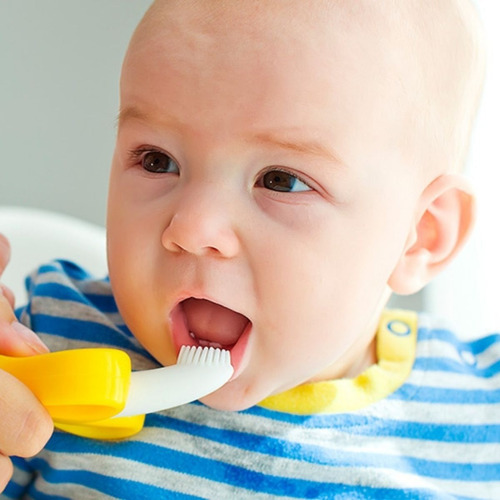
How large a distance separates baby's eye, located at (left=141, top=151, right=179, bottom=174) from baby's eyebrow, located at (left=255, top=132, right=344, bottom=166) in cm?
9

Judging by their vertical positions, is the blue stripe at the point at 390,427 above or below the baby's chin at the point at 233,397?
below

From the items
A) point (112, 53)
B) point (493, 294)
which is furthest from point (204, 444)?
point (112, 53)

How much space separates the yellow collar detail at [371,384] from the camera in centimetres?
82

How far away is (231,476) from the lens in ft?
2.56

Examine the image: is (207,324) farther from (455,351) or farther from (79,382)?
(455,351)

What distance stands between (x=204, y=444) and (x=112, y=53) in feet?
3.45

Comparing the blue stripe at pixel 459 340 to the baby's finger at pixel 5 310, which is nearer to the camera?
the baby's finger at pixel 5 310

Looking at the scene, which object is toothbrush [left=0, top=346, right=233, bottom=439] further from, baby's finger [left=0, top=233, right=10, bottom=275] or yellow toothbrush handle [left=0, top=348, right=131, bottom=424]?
baby's finger [left=0, top=233, right=10, bottom=275]

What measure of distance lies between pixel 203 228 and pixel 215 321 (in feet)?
0.33

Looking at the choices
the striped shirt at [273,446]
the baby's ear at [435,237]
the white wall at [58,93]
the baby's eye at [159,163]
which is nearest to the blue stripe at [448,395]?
the striped shirt at [273,446]

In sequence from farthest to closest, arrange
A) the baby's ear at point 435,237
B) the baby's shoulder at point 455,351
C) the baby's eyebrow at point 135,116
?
the baby's shoulder at point 455,351 → the baby's ear at point 435,237 → the baby's eyebrow at point 135,116

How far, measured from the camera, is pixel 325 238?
71cm

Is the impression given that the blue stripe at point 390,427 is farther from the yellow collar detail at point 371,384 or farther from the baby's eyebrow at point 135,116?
the baby's eyebrow at point 135,116

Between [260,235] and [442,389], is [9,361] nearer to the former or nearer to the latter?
[260,235]
